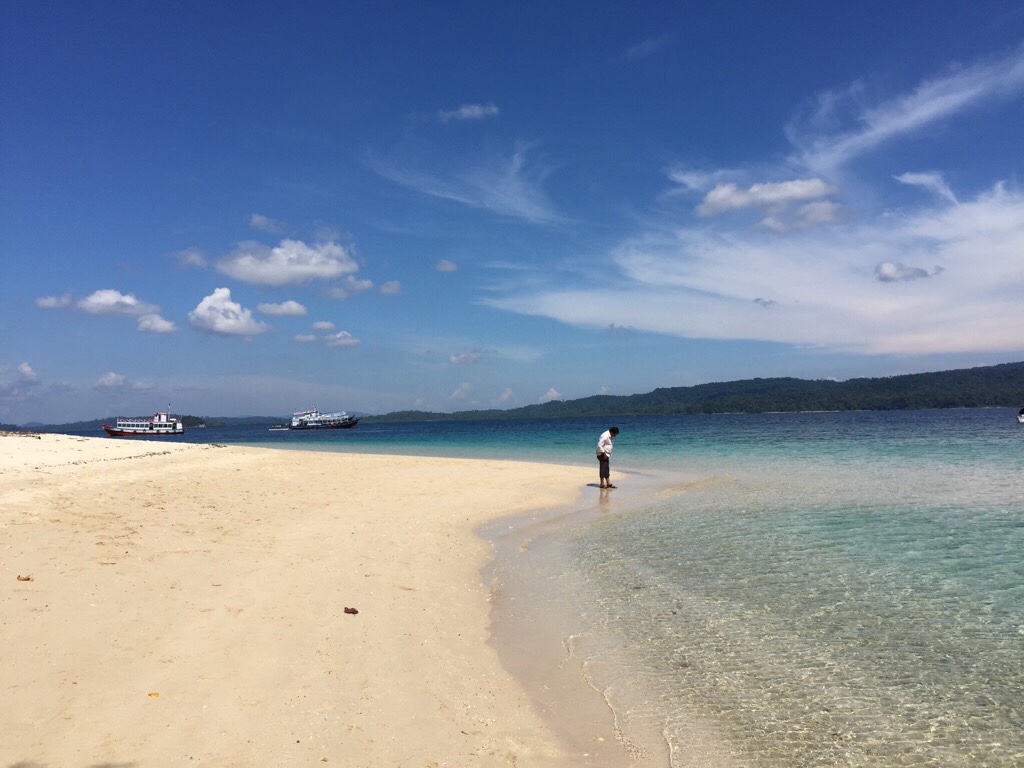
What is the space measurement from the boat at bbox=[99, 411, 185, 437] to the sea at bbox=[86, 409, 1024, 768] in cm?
11584

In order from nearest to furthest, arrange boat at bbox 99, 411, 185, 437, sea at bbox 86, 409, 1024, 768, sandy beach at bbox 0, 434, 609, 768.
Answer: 1. sandy beach at bbox 0, 434, 609, 768
2. sea at bbox 86, 409, 1024, 768
3. boat at bbox 99, 411, 185, 437

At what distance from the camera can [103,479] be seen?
2047 cm

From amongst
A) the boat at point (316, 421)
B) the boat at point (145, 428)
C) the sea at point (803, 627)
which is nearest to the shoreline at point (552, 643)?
the sea at point (803, 627)

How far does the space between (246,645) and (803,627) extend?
7.28 meters

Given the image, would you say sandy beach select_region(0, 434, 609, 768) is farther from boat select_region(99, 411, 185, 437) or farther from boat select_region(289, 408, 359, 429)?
boat select_region(289, 408, 359, 429)

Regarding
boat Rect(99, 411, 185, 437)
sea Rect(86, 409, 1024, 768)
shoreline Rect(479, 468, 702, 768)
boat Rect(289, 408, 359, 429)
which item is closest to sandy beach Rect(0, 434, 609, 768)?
shoreline Rect(479, 468, 702, 768)

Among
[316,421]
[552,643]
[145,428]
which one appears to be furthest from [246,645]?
[316,421]

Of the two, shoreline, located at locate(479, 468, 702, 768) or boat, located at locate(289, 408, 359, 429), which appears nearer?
shoreline, located at locate(479, 468, 702, 768)

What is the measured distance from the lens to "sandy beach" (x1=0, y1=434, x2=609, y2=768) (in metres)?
5.13

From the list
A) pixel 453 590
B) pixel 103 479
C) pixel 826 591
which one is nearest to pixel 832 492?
pixel 826 591

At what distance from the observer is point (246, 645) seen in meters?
7.00

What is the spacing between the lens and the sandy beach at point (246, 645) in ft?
16.8

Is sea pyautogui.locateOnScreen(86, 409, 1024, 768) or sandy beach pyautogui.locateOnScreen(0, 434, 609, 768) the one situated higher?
sandy beach pyautogui.locateOnScreen(0, 434, 609, 768)

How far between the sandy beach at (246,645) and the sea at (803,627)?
3.98 feet
